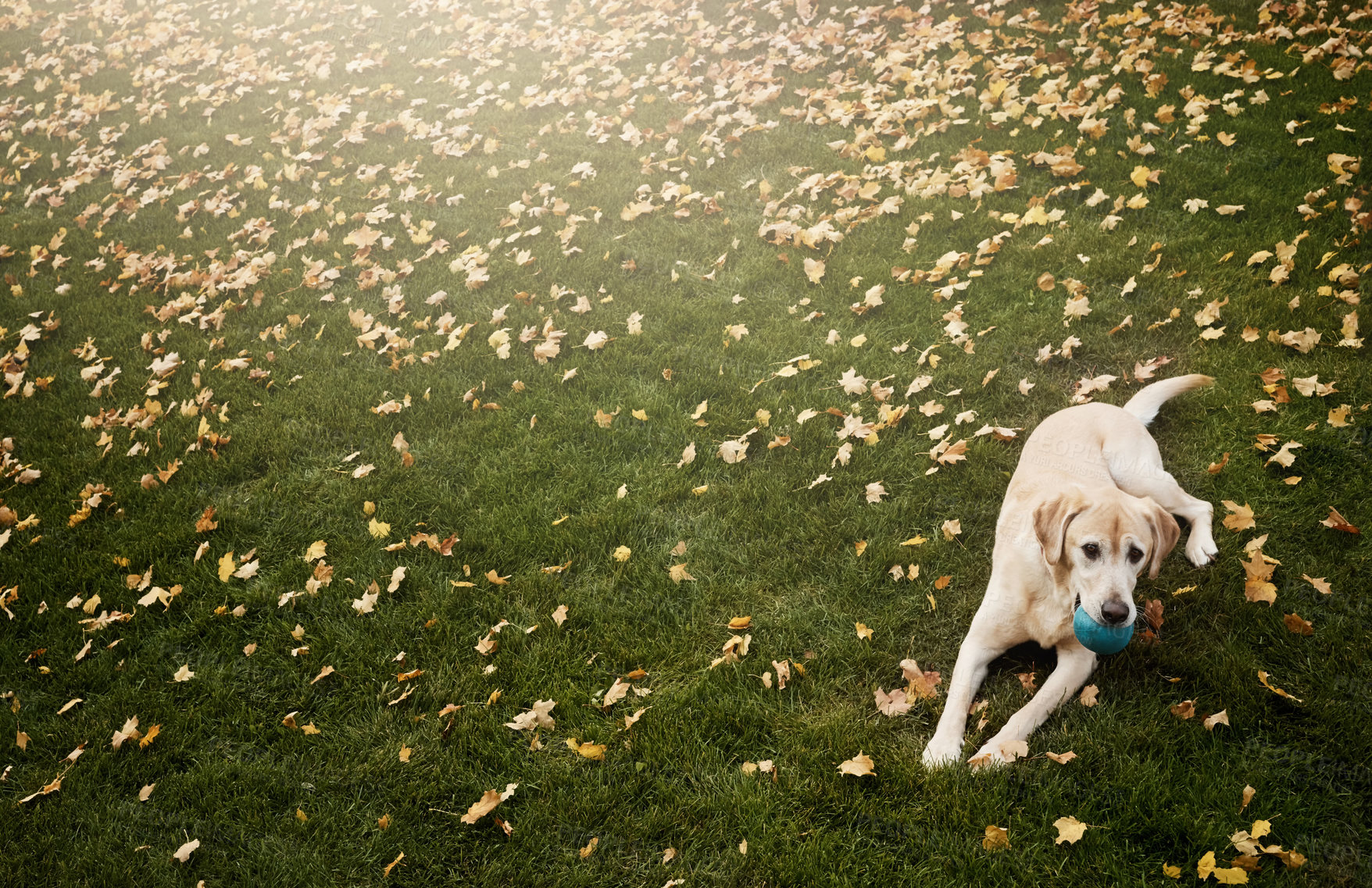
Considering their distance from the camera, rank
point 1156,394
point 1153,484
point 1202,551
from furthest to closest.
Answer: point 1156,394, point 1153,484, point 1202,551

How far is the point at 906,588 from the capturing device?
3711 millimetres

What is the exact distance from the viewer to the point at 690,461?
15.0 ft

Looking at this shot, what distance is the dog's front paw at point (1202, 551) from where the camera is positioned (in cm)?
343

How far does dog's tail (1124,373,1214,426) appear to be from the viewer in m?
4.03

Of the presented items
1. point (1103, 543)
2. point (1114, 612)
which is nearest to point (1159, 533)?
point (1103, 543)

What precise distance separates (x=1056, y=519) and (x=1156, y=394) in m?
1.59

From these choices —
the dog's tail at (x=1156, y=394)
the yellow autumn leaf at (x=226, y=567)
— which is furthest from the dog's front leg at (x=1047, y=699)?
the yellow autumn leaf at (x=226, y=567)

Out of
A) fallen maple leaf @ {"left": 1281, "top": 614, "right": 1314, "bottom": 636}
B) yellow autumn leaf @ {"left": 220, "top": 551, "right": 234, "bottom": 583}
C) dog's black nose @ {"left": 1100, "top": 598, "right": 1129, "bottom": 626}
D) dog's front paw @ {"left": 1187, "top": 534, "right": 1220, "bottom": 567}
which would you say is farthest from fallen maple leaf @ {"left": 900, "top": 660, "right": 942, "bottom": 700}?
yellow autumn leaf @ {"left": 220, "top": 551, "right": 234, "bottom": 583}

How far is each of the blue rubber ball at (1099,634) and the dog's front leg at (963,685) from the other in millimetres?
378

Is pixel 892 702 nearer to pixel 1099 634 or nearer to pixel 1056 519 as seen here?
pixel 1099 634

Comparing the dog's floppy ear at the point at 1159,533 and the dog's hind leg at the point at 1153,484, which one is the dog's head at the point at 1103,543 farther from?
the dog's hind leg at the point at 1153,484

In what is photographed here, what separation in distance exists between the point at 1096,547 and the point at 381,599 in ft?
10.4

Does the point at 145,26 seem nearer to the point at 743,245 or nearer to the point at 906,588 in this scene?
the point at 743,245

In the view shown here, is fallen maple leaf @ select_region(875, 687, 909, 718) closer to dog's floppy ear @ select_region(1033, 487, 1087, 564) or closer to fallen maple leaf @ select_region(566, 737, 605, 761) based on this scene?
dog's floppy ear @ select_region(1033, 487, 1087, 564)
